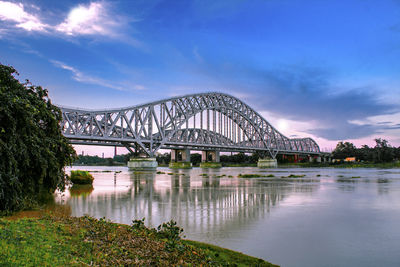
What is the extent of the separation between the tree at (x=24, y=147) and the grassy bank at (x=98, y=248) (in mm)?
3607

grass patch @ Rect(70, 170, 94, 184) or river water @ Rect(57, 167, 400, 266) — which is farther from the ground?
grass patch @ Rect(70, 170, 94, 184)

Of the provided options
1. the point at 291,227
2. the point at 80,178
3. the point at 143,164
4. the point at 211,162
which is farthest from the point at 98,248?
the point at 211,162

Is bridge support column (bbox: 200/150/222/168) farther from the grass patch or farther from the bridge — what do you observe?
the grass patch

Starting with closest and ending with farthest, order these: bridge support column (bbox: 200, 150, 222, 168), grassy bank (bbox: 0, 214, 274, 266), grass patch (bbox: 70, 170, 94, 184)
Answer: grassy bank (bbox: 0, 214, 274, 266) < grass patch (bbox: 70, 170, 94, 184) < bridge support column (bbox: 200, 150, 222, 168)

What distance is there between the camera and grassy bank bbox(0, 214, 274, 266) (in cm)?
564

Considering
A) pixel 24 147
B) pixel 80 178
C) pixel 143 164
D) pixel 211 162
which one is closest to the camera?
pixel 24 147

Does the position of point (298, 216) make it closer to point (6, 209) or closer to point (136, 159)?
point (6, 209)

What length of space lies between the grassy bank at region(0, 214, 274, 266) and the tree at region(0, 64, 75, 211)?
361 centimetres

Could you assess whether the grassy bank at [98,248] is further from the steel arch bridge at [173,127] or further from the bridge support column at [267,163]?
the bridge support column at [267,163]

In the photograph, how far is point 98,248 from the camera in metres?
6.64

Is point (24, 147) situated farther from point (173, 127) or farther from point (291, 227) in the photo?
point (173, 127)

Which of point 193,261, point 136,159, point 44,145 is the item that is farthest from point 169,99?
point 193,261

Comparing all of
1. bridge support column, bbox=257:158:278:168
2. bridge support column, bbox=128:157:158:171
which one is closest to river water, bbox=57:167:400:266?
bridge support column, bbox=128:157:158:171

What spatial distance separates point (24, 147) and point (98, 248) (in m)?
7.22
